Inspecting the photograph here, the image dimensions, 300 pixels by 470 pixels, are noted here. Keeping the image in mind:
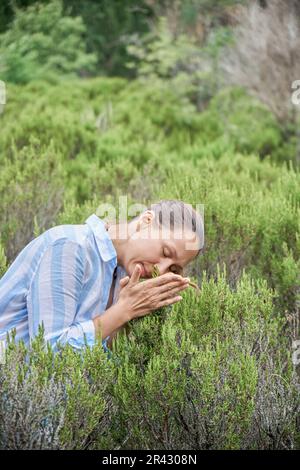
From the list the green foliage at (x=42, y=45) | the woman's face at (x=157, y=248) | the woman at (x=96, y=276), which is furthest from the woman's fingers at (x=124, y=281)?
the green foliage at (x=42, y=45)

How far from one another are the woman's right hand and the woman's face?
11cm

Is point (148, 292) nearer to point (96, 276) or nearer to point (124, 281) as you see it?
point (124, 281)

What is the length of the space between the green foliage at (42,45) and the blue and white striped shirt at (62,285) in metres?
7.26

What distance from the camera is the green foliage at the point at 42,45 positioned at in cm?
1005

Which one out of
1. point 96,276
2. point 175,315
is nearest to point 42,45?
point 175,315

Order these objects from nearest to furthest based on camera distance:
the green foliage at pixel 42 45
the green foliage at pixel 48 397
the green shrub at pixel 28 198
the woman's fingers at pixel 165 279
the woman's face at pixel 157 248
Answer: the green foliage at pixel 48 397 → the woman's fingers at pixel 165 279 → the woman's face at pixel 157 248 → the green shrub at pixel 28 198 → the green foliage at pixel 42 45

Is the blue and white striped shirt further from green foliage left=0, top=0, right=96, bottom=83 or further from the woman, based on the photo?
green foliage left=0, top=0, right=96, bottom=83

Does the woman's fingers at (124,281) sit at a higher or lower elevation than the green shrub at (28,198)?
lower

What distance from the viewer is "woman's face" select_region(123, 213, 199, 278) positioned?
288cm

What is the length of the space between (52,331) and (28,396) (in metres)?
0.28

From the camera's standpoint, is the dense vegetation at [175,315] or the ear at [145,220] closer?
the dense vegetation at [175,315]

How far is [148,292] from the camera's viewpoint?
9.16 ft

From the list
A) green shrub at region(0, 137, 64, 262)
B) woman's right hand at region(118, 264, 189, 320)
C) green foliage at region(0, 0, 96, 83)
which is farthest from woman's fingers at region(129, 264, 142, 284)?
green foliage at region(0, 0, 96, 83)

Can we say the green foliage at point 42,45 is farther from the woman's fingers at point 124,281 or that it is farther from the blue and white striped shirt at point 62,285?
the woman's fingers at point 124,281
